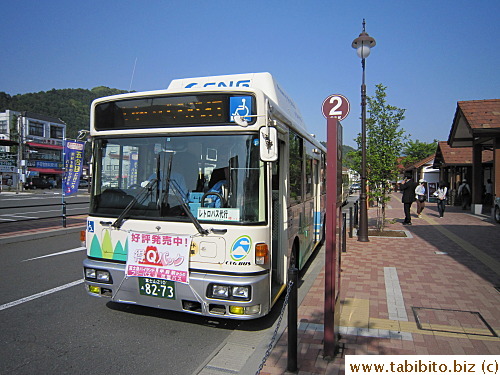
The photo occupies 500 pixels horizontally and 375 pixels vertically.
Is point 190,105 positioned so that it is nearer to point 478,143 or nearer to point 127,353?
point 127,353

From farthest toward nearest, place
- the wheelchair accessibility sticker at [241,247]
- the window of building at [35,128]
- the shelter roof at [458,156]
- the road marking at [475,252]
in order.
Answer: the window of building at [35,128] → the shelter roof at [458,156] → the road marking at [475,252] → the wheelchair accessibility sticker at [241,247]

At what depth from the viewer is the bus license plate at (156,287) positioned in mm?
4055

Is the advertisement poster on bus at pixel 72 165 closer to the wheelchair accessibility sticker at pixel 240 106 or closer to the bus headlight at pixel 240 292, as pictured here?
the wheelchair accessibility sticker at pixel 240 106

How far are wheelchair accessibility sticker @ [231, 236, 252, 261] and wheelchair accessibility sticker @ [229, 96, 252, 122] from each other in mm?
1355

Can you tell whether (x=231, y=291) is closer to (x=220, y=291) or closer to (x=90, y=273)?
(x=220, y=291)

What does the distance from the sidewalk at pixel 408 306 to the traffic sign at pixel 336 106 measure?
2587 millimetres

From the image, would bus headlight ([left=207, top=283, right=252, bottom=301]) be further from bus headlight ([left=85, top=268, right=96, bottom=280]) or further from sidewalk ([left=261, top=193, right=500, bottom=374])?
bus headlight ([left=85, top=268, right=96, bottom=280])

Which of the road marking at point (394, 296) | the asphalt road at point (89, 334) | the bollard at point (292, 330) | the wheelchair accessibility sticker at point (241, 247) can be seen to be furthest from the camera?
the road marking at point (394, 296)

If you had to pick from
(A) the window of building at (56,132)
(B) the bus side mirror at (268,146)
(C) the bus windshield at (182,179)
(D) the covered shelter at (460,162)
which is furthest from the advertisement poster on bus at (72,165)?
(A) the window of building at (56,132)

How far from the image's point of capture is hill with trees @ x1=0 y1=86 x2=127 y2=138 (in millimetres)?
95750

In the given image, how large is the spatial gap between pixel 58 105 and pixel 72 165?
112 metres

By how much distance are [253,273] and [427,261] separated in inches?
225

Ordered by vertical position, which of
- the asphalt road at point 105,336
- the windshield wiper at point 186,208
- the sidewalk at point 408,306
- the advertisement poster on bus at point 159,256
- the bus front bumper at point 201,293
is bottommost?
the asphalt road at point 105,336

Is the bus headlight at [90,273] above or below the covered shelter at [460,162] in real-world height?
below
